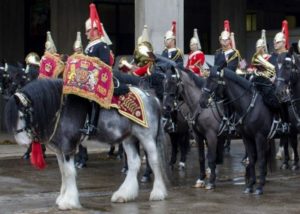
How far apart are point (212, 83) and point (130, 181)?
214 cm

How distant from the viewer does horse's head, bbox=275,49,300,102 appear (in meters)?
11.8

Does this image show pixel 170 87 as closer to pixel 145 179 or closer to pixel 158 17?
pixel 145 179

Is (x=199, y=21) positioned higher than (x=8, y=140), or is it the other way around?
(x=199, y=21)

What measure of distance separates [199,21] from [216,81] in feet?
64.8

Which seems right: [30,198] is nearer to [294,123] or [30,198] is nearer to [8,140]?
[294,123]

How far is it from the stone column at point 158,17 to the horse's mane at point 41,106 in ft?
31.5

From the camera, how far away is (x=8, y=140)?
74.9 ft

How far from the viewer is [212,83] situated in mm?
12266

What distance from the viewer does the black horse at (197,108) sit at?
1305 cm

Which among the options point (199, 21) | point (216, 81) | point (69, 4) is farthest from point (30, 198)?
point (199, 21)

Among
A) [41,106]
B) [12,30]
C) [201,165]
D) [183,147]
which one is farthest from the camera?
[12,30]

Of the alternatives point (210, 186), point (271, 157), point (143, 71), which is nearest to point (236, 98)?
point (210, 186)

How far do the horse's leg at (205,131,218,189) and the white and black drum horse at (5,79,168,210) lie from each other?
145 cm

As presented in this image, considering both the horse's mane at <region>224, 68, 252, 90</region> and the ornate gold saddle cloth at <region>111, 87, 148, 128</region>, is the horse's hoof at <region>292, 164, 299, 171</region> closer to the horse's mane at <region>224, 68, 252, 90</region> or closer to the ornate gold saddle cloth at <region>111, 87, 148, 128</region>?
the horse's mane at <region>224, 68, 252, 90</region>
